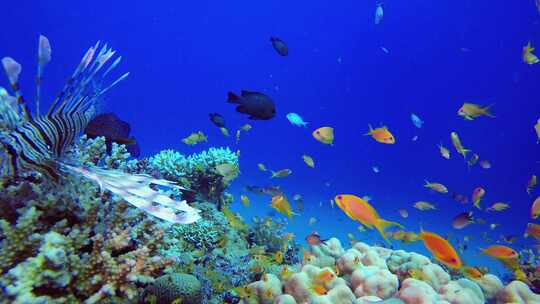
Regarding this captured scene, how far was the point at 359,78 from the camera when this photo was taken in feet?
161

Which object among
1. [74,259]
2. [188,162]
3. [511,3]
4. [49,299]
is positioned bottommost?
[49,299]

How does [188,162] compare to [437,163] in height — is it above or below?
below

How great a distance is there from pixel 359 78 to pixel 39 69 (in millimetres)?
49840

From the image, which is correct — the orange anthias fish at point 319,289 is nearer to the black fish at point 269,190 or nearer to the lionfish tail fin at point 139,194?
the lionfish tail fin at point 139,194

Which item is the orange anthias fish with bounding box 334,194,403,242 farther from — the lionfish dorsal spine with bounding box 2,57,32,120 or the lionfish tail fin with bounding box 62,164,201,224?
the lionfish dorsal spine with bounding box 2,57,32,120

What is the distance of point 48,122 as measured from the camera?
2.02 m

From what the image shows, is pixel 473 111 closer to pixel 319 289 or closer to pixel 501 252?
pixel 501 252

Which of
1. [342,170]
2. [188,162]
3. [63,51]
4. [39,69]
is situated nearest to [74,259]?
[39,69]

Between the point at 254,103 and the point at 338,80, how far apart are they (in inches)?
1918

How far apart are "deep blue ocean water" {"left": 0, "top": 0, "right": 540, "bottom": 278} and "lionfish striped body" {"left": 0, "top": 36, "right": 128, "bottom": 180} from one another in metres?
17.4

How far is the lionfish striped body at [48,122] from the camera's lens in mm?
1775

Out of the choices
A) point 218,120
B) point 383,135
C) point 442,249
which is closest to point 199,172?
point 218,120

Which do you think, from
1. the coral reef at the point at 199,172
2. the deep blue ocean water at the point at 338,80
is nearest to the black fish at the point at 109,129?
the coral reef at the point at 199,172

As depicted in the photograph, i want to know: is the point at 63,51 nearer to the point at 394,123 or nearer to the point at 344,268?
the point at 394,123
